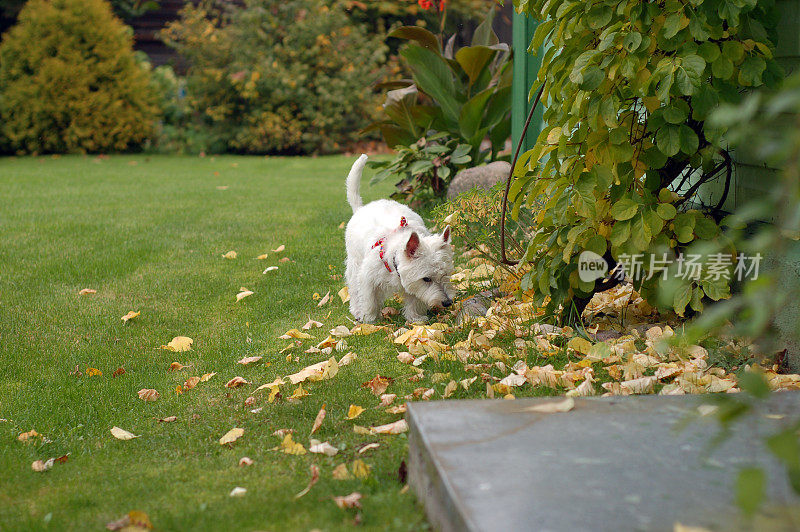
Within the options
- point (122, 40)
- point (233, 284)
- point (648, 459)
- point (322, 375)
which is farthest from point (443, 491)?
point (122, 40)

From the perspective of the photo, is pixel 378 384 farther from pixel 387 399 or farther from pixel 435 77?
pixel 435 77

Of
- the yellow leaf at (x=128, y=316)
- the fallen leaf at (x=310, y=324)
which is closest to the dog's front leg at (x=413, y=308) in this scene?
the fallen leaf at (x=310, y=324)

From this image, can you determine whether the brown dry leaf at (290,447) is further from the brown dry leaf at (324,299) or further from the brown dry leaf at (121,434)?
the brown dry leaf at (324,299)

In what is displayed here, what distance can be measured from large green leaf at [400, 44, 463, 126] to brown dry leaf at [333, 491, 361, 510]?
5.50 m

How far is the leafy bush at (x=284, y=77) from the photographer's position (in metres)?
14.3

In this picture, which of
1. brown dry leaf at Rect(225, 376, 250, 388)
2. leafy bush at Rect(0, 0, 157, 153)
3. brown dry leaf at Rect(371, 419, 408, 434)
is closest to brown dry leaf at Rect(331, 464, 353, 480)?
brown dry leaf at Rect(371, 419, 408, 434)

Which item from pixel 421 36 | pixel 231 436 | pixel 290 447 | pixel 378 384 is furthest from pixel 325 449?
pixel 421 36

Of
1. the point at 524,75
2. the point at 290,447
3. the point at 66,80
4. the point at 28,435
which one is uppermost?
the point at 66,80

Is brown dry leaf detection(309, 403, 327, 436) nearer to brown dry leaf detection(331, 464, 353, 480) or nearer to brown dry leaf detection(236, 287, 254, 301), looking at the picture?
brown dry leaf detection(331, 464, 353, 480)

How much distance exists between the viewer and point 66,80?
46.5 ft

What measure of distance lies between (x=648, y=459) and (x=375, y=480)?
0.87 meters

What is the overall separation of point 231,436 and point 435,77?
513cm

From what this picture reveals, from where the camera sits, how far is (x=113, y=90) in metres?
14.5

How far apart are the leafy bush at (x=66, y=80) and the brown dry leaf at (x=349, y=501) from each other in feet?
45.2
